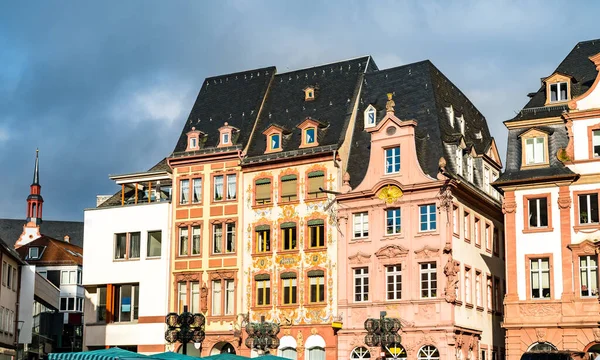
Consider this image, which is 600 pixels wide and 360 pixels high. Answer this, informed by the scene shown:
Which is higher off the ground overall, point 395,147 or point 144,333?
point 395,147

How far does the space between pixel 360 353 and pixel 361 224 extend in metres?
7.31

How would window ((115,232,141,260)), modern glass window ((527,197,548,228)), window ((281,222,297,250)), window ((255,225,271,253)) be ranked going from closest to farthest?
modern glass window ((527,197,548,228))
window ((281,222,297,250))
window ((255,225,271,253))
window ((115,232,141,260))

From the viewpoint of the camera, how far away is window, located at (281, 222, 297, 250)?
61.9 m

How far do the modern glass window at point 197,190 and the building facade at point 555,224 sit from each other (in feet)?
68.3

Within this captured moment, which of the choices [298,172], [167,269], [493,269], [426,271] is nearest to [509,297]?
[426,271]

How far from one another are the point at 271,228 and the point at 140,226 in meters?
9.72

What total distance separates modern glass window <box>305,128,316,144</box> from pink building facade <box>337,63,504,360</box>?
8.60 feet

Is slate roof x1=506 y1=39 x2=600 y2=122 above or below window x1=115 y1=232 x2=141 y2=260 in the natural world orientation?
above

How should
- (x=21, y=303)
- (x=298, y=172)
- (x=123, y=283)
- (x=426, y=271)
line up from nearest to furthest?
(x=426, y=271), (x=298, y=172), (x=123, y=283), (x=21, y=303)

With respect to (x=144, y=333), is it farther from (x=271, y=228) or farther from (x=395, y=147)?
(x=395, y=147)

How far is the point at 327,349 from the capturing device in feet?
194

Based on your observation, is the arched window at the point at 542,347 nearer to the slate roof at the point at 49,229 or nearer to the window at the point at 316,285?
the window at the point at 316,285

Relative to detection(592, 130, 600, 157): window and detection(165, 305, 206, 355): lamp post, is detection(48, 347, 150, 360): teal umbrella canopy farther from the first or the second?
detection(592, 130, 600, 157): window

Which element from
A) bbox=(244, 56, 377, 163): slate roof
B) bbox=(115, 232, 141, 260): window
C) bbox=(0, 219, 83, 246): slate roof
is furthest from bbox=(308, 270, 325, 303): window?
bbox=(0, 219, 83, 246): slate roof
